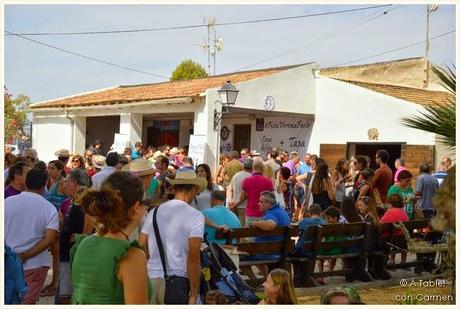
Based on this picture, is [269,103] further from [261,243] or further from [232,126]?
[261,243]

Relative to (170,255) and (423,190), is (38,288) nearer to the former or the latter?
(170,255)

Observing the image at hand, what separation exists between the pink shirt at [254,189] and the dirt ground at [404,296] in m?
2.08

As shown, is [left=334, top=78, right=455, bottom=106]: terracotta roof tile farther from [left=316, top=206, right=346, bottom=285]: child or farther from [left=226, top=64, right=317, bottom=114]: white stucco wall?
[left=316, top=206, right=346, bottom=285]: child

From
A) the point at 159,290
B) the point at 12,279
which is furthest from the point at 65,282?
the point at 12,279

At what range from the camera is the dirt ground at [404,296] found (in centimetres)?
646

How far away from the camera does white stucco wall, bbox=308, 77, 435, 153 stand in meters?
16.3

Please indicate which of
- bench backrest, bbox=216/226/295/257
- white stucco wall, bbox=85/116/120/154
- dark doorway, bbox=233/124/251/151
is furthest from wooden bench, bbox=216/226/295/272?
white stucco wall, bbox=85/116/120/154

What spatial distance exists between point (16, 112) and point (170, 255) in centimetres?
2627

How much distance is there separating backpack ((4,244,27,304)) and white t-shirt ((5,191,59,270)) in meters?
0.89

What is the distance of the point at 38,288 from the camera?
4938mm

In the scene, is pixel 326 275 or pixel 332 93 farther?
pixel 332 93

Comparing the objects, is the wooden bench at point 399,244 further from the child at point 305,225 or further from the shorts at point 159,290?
the shorts at point 159,290

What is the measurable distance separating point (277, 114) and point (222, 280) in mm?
13964

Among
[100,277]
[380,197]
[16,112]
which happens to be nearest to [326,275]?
[380,197]
